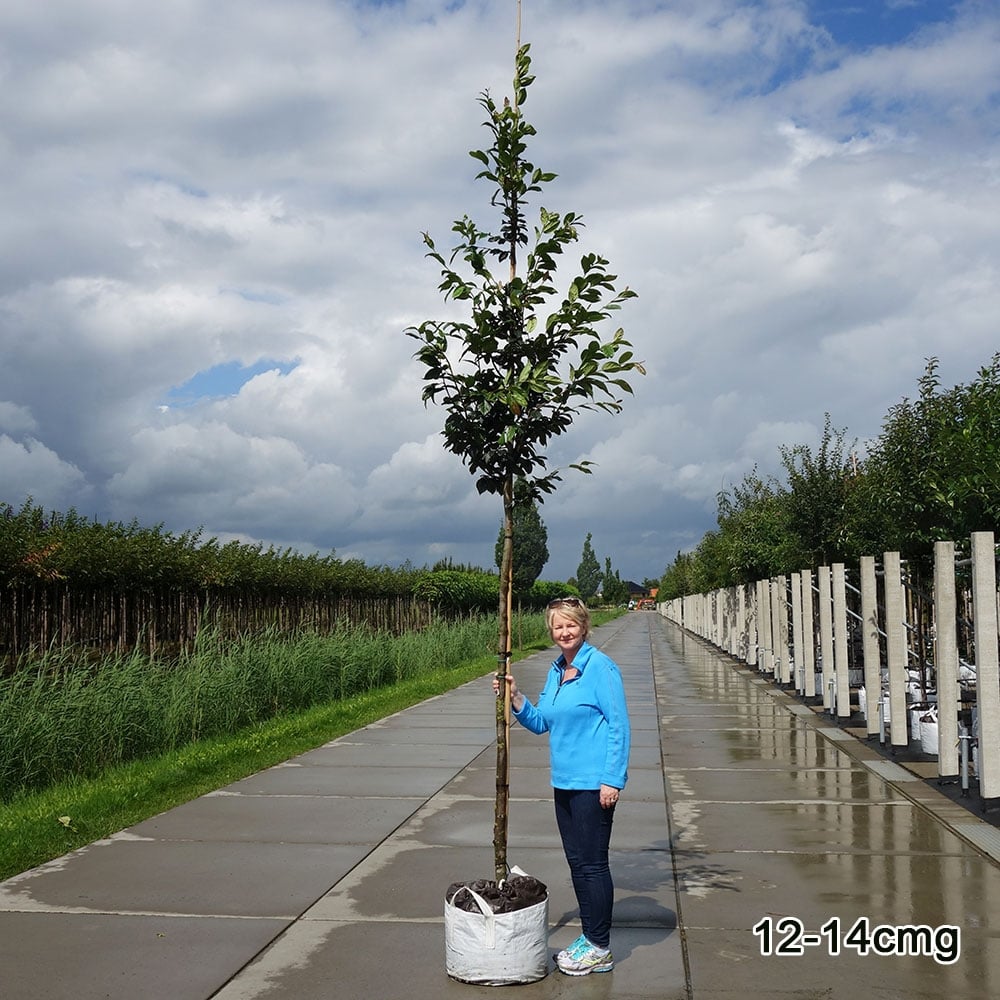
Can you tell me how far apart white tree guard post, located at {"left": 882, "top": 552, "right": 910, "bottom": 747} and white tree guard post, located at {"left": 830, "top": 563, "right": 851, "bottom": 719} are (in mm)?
2666

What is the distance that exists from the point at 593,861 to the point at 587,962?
42cm

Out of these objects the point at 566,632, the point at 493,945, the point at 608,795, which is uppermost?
the point at 566,632

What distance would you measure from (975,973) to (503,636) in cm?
246

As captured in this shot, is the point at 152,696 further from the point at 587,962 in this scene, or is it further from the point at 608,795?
the point at 608,795

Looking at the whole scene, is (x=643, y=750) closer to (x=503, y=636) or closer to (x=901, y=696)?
(x=901, y=696)

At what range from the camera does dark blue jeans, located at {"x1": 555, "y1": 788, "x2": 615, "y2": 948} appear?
510 centimetres

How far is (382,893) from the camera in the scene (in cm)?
643

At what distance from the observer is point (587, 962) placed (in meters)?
5.05

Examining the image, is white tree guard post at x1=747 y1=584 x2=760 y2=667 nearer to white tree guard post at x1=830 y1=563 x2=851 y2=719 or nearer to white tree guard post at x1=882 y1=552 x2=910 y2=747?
white tree guard post at x1=830 y1=563 x2=851 y2=719

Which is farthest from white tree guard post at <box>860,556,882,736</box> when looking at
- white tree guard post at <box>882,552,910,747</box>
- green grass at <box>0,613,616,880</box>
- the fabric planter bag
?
green grass at <box>0,613,616,880</box>

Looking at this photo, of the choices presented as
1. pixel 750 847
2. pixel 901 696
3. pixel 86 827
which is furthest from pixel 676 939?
pixel 901 696

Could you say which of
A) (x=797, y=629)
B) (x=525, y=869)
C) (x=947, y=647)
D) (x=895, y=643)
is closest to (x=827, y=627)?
(x=797, y=629)

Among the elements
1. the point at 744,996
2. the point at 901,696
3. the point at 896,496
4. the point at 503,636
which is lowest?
the point at 744,996

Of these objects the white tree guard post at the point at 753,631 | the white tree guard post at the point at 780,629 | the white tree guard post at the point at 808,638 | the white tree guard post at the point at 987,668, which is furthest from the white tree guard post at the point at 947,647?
the white tree guard post at the point at 753,631
